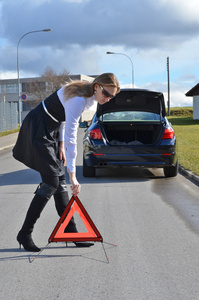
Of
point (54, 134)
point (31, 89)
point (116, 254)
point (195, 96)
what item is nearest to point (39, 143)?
point (54, 134)

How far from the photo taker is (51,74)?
87.8 meters

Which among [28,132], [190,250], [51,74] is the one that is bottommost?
[190,250]

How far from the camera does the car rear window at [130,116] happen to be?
975cm

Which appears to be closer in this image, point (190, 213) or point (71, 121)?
point (71, 121)

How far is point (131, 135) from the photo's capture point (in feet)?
33.3

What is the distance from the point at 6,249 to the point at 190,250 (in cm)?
183

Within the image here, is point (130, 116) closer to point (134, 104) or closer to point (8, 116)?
point (134, 104)

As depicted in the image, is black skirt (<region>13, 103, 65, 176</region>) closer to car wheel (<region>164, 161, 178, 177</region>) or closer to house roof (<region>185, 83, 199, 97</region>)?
car wheel (<region>164, 161, 178, 177</region>)

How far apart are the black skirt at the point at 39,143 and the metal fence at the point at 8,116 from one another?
28.6 metres

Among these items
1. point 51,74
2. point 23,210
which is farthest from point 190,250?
point 51,74

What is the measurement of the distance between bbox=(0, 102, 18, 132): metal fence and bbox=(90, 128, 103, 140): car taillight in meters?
23.9

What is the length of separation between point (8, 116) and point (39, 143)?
3195cm

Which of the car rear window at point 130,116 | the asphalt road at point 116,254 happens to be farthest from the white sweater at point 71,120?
the car rear window at point 130,116

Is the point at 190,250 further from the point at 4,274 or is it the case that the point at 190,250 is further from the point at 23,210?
the point at 23,210
